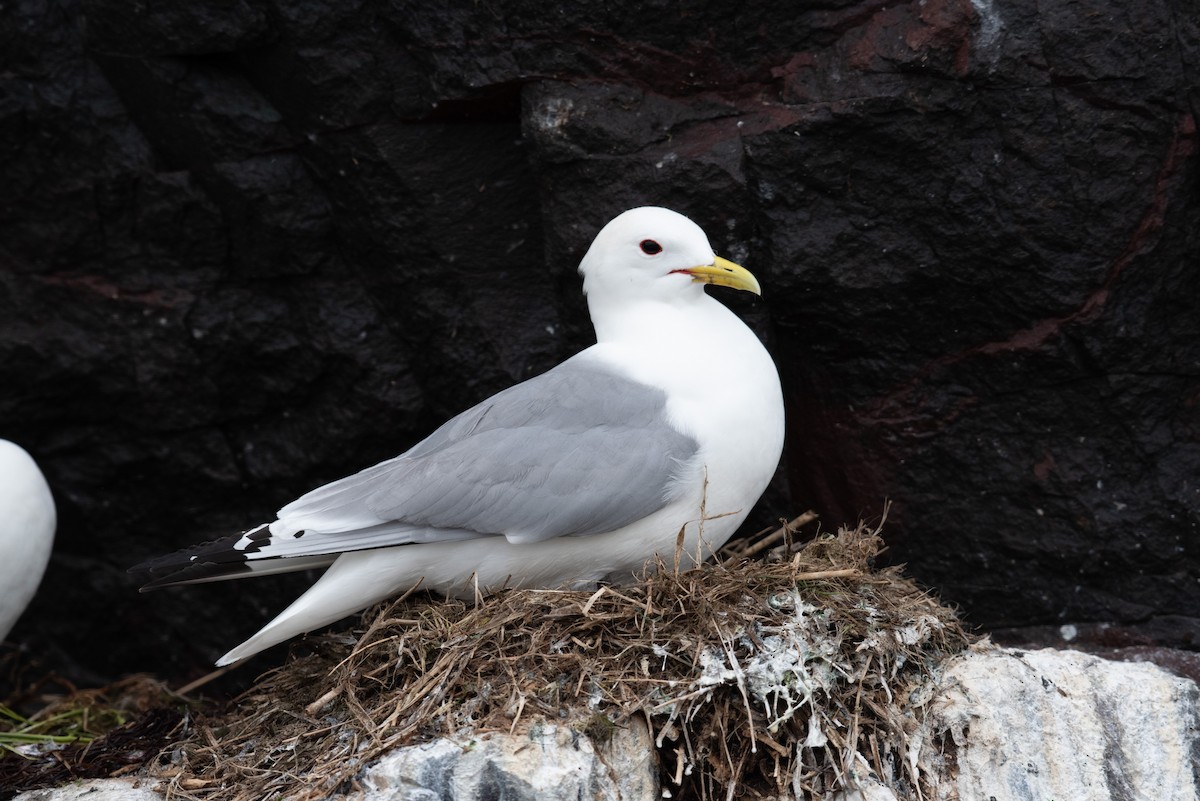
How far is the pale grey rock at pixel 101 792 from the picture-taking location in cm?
305

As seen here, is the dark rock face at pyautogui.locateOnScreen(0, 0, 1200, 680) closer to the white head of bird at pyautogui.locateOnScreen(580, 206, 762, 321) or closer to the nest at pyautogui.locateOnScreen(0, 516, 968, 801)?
the white head of bird at pyautogui.locateOnScreen(580, 206, 762, 321)

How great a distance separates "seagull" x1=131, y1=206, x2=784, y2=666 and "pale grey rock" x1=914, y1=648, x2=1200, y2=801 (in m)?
0.70

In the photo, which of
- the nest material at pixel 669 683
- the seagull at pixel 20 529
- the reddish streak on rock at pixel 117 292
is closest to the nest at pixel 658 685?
the nest material at pixel 669 683

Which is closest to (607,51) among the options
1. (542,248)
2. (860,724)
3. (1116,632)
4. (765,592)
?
(542,248)

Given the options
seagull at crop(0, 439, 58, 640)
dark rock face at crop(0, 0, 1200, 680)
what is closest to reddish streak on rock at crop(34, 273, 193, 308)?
dark rock face at crop(0, 0, 1200, 680)

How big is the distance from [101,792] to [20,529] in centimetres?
99

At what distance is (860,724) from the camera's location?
115 inches

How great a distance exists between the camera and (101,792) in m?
3.10

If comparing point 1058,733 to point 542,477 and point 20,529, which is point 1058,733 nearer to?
point 542,477

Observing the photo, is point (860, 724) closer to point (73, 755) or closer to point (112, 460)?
point (73, 755)

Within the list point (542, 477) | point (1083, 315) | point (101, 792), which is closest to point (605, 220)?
point (542, 477)

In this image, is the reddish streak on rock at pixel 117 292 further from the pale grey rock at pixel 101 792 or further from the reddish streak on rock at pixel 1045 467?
the reddish streak on rock at pixel 1045 467

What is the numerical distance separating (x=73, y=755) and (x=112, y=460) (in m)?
1.23

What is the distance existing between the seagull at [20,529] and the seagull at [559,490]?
2.55 feet
